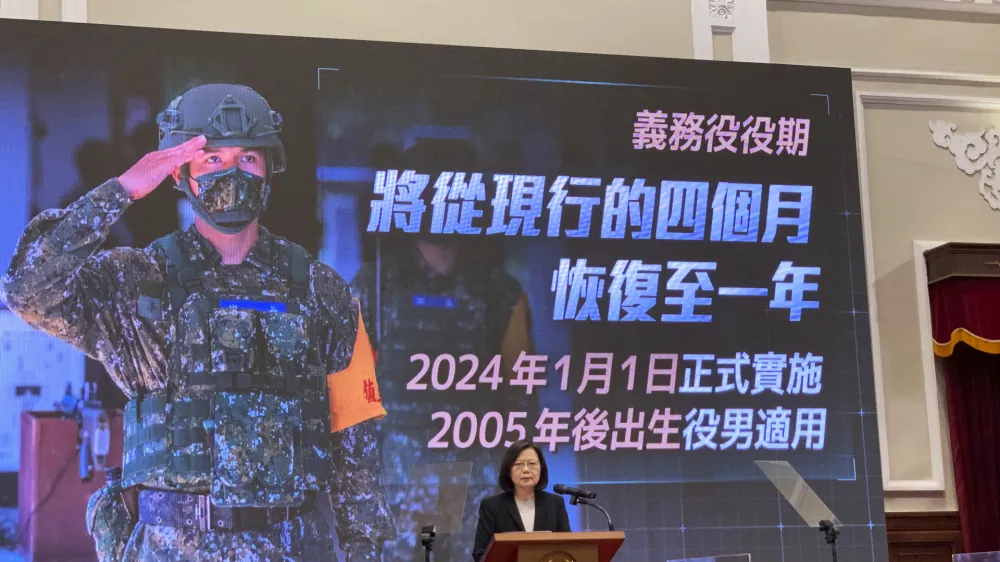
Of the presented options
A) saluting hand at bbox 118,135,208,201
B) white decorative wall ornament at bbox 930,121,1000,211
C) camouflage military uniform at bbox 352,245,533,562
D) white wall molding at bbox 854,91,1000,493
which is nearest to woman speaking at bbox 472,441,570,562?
camouflage military uniform at bbox 352,245,533,562

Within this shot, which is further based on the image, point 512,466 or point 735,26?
point 735,26

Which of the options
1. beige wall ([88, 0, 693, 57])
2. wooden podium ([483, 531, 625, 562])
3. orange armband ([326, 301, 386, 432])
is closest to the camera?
wooden podium ([483, 531, 625, 562])

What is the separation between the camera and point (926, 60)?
18.7 feet

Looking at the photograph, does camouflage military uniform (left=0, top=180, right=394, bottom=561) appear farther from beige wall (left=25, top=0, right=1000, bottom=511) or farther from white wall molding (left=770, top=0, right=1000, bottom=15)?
white wall molding (left=770, top=0, right=1000, bottom=15)

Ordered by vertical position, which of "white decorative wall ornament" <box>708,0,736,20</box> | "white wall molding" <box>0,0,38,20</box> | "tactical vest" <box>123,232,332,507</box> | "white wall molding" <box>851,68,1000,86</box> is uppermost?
"white decorative wall ornament" <box>708,0,736,20</box>

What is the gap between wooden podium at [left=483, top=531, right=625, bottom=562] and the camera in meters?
3.23

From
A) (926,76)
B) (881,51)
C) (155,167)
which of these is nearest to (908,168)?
(926,76)

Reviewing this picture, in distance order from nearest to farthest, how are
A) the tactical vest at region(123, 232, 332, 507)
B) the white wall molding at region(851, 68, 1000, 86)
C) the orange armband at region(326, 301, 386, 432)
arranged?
the tactical vest at region(123, 232, 332, 507), the orange armband at region(326, 301, 386, 432), the white wall molding at region(851, 68, 1000, 86)

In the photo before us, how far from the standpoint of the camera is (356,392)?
181 inches

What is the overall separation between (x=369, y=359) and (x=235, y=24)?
5.20 ft

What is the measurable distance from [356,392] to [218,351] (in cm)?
55

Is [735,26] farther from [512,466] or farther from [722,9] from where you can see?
[512,466]

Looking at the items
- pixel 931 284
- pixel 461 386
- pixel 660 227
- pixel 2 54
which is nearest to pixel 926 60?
pixel 931 284

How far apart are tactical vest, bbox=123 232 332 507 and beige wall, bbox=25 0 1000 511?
1243 millimetres
